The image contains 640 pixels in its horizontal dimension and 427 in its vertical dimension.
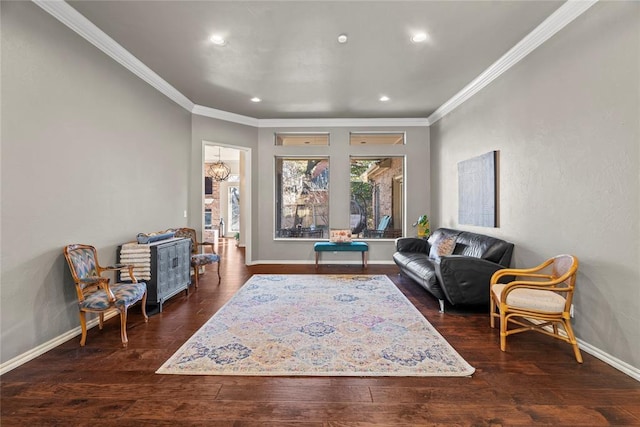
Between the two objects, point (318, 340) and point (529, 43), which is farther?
point (529, 43)

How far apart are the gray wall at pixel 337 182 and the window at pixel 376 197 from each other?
165 mm

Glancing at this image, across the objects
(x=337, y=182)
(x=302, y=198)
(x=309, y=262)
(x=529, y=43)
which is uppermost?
(x=529, y=43)

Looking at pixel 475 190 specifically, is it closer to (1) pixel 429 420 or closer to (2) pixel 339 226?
(2) pixel 339 226

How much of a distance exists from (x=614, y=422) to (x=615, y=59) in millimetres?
2561

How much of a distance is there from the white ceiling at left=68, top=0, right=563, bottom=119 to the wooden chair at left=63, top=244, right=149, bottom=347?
230 centimetres

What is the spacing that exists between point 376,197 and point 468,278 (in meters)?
3.44

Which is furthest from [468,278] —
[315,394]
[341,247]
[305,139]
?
[305,139]

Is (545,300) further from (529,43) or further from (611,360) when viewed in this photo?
(529,43)

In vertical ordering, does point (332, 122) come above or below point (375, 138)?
above

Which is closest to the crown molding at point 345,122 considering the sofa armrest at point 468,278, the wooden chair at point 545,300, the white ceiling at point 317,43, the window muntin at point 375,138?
the window muntin at point 375,138

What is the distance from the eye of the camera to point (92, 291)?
2.85 metres

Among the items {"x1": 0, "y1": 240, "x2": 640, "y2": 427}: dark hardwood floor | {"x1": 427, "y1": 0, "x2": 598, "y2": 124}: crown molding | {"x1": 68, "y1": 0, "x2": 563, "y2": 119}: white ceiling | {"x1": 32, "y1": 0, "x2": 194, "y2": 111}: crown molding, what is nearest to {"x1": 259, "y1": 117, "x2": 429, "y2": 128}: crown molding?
{"x1": 68, "y1": 0, "x2": 563, "y2": 119}: white ceiling

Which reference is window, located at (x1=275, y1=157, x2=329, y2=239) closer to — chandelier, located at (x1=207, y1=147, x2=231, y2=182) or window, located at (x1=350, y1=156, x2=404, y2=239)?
window, located at (x1=350, y1=156, x2=404, y2=239)

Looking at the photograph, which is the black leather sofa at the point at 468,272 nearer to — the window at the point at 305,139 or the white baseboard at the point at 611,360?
the white baseboard at the point at 611,360
